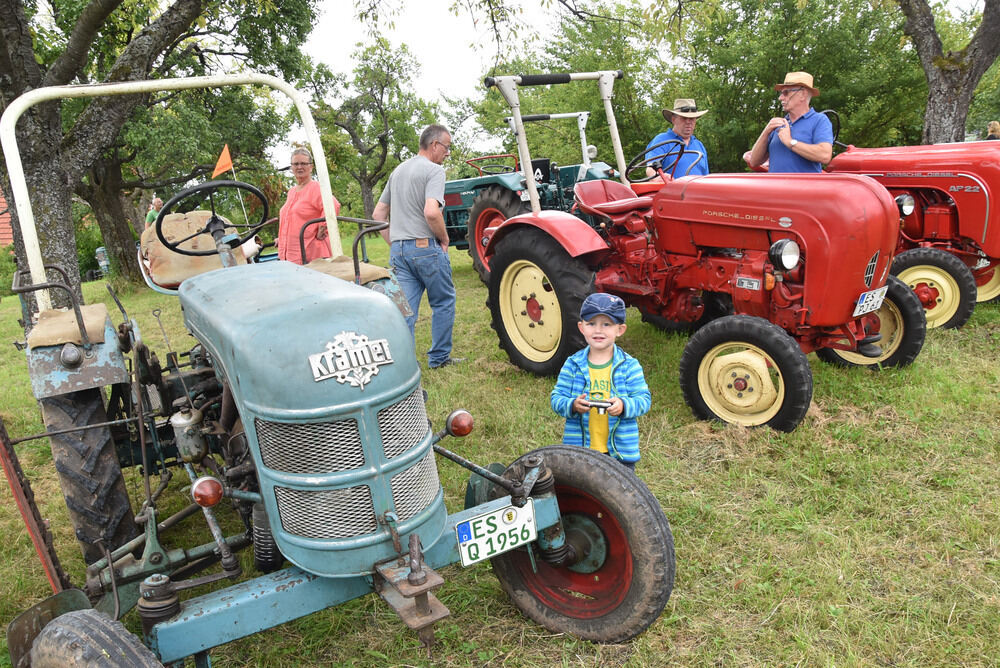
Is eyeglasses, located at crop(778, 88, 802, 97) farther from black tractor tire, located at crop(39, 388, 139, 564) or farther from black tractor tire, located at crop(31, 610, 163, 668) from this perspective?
black tractor tire, located at crop(31, 610, 163, 668)

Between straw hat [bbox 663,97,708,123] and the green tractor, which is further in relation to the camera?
the green tractor

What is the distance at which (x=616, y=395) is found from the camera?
248cm

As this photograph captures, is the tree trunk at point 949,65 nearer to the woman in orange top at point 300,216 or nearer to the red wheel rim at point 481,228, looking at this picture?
the red wheel rim at point 481,228

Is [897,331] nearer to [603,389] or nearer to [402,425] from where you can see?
[603,389]

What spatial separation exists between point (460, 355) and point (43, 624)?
151 inches

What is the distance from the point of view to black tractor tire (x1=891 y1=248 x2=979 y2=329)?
187 inches

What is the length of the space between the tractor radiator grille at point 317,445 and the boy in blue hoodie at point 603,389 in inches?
40.2

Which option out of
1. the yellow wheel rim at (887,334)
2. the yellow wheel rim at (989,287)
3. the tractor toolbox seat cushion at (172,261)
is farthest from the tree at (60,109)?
the yellow wheel rim at (989,287)

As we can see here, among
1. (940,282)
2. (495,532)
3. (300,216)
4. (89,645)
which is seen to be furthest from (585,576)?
(940,282)

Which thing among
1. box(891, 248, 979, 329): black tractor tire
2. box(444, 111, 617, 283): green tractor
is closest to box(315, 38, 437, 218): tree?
box(444, 111, 617, 283): green tractor

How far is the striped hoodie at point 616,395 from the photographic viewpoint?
2.46 metres

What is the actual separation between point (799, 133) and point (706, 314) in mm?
1327

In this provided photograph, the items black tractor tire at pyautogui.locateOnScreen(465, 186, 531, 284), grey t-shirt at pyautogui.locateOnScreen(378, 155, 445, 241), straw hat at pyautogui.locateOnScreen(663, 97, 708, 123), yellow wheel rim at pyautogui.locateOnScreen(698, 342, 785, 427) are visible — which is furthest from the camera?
black tractor tire at pyautogui.locateOnScreen(465, 186, 531, 284)

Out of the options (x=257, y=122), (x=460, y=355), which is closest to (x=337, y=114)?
(x=257, y=122)
